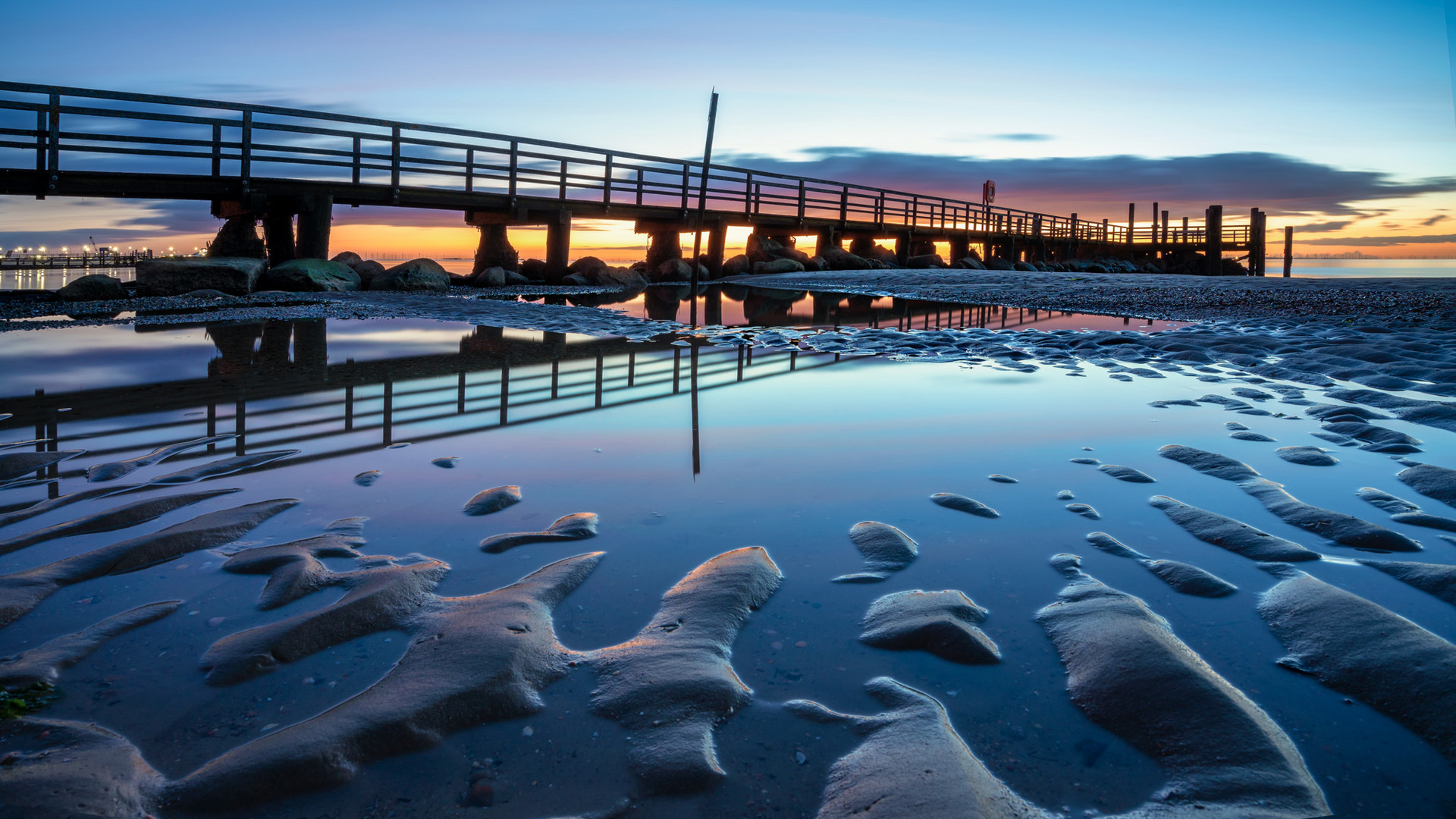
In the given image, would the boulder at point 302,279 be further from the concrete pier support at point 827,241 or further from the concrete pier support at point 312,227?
the concrete pier support at point 827,241

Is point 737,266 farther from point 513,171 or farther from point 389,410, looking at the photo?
point 389,410

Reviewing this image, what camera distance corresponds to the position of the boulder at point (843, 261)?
22359 millimetres

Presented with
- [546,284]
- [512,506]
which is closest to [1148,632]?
[512,506]

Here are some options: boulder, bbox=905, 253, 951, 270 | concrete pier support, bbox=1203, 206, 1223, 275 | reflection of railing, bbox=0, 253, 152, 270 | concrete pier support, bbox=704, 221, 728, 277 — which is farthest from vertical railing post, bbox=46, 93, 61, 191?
reflection of railing, bbox=0, 253, 152, 270

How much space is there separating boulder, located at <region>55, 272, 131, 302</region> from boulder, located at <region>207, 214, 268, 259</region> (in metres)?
1.99

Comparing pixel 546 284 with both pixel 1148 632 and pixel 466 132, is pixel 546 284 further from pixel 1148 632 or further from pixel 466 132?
pixel 1148 632

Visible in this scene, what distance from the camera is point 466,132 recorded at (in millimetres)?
14812

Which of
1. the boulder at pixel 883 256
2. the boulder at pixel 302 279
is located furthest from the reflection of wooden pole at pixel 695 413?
the boulder at pixel 883 256

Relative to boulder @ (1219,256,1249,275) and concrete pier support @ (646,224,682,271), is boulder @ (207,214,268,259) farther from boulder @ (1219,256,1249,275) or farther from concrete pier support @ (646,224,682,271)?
boulder @ (1219,256,1249,275)

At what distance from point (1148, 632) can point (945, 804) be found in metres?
0.68

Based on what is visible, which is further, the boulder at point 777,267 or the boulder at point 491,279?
the boulder at point 777,267

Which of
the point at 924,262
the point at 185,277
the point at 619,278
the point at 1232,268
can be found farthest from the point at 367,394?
the point at 1232,268

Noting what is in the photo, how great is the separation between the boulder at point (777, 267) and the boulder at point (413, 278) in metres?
9.29

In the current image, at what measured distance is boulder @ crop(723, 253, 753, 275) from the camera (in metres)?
20.6
